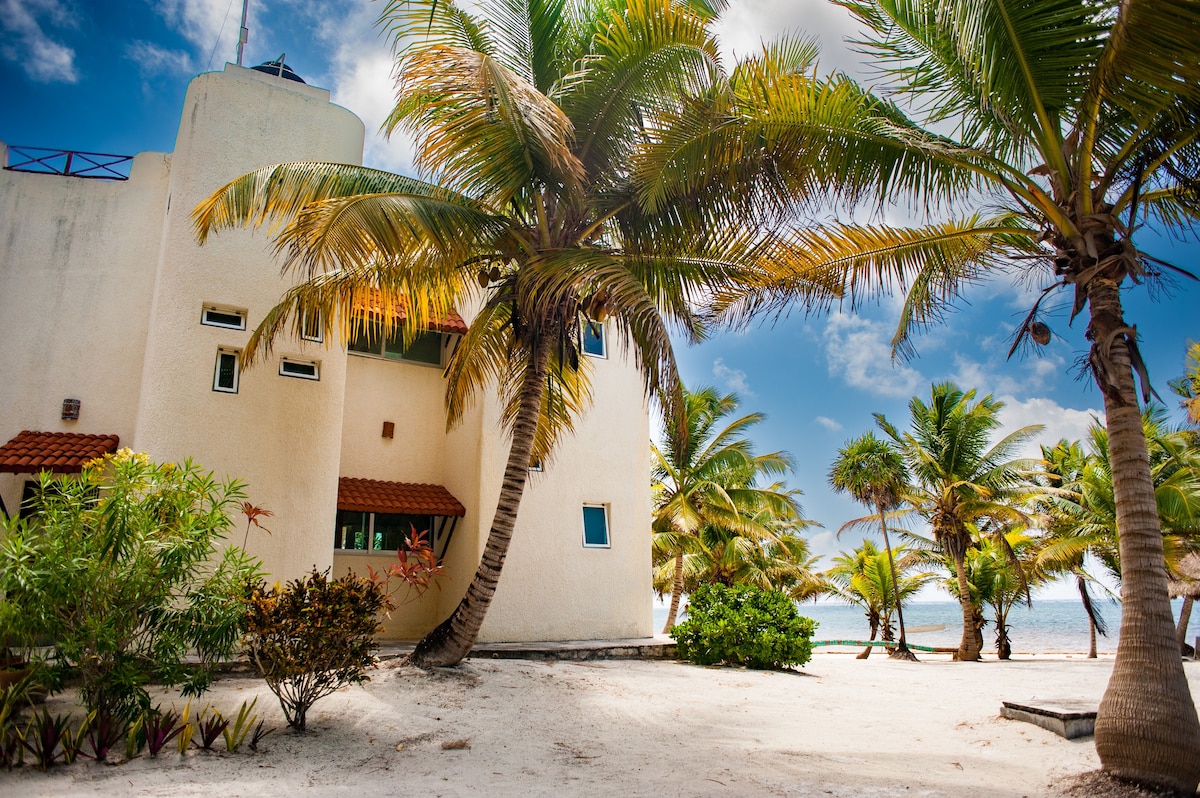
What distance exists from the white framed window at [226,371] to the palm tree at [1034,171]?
7.18 metres

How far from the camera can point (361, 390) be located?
49.3 feet

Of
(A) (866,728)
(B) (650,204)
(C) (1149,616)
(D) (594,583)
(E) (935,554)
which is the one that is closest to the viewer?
(C) (1149,616)

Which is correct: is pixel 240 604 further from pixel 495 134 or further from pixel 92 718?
pixel 495 134

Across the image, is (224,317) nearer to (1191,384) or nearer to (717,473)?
(717,473)

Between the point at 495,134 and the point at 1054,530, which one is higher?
the point at 495,134

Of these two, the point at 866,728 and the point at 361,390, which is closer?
the point at 866,728

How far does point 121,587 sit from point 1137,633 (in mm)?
8781

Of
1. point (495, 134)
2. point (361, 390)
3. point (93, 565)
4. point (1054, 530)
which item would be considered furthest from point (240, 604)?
point (1054, 530)

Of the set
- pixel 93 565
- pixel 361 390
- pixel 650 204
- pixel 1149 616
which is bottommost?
pixel 1149 616

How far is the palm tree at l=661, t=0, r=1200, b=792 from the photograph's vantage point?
20.2ft

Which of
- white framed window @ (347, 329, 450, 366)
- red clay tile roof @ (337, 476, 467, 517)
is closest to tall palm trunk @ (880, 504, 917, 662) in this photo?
red clay tile roof @ (337, 476, 467, 517)

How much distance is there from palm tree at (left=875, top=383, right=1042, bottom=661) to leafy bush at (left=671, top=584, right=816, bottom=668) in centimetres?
1324

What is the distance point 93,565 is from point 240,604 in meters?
1.32

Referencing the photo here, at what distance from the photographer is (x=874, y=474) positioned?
87.8 feet
